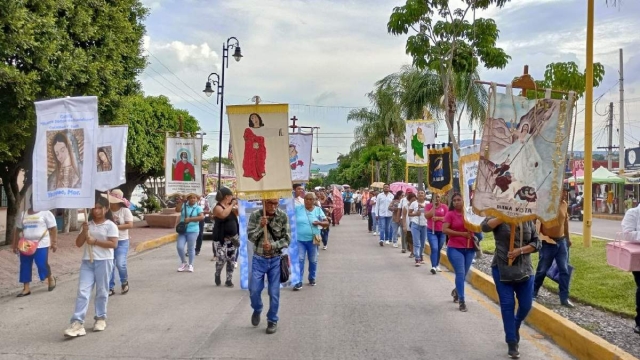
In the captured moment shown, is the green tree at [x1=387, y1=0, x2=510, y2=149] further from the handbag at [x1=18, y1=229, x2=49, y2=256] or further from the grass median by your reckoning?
the handbag at [x1=18, y1=229, x2=49, y2=256]

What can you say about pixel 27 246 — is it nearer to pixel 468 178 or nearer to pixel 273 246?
pixel 273 246

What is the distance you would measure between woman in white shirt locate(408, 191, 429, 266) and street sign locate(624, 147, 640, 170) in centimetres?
3626

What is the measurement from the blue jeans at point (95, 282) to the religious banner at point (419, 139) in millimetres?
12917

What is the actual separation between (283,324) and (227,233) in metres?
3.43

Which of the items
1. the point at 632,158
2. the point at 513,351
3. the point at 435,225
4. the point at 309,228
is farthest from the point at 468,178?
the point at 632,158

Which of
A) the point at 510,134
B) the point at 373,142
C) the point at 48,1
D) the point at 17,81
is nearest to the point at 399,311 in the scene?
the point at 510,134

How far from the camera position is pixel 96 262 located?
7617 millimetres

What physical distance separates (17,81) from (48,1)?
1.98 metres

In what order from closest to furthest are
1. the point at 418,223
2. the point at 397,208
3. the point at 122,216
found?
1. the point at 122,216
2. the point at 418,223
3. the point at 397,208

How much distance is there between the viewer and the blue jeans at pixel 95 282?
7.39 metres

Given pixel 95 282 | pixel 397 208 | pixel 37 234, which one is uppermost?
pixel 397 208

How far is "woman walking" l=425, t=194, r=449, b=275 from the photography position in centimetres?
1142

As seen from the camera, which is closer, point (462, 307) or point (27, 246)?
point (462, 307)

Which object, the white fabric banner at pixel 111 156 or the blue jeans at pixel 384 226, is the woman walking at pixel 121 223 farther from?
the blue jeans at pixel 384 226
